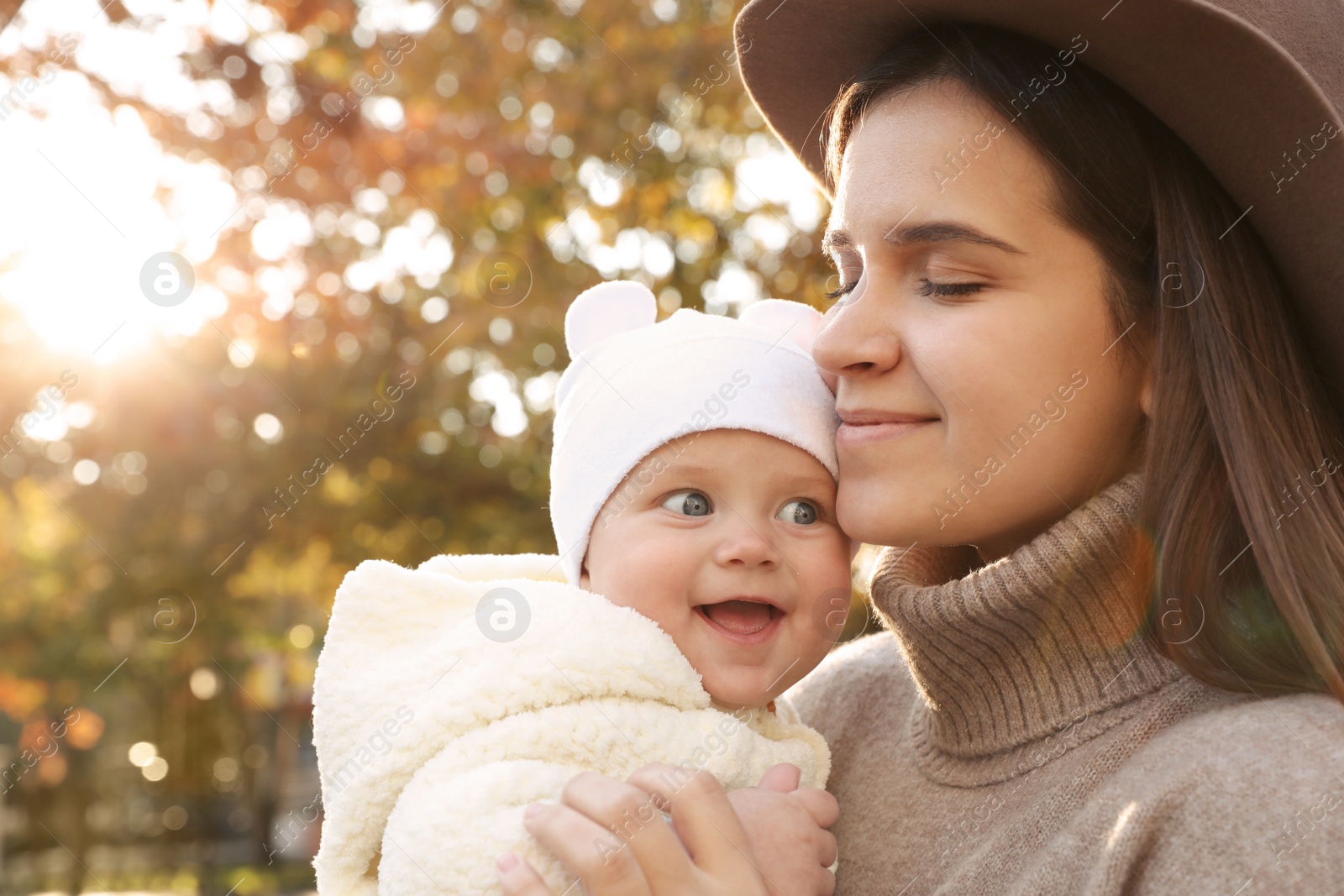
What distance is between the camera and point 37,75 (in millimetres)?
5414

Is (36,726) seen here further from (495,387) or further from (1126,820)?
(1126,820)

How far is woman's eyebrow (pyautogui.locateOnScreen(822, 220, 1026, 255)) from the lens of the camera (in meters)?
1.83

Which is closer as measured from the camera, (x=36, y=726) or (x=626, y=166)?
(x=626, y=166)

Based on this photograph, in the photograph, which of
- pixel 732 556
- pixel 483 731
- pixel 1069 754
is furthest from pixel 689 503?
pixel 1069 754

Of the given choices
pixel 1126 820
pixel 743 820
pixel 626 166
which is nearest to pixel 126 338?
pixel 626 166

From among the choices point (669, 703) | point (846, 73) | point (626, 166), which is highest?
point (626, 166)

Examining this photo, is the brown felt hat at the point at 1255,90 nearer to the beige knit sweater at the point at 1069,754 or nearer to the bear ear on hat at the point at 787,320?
the beige knit sweater at the point at 1069,754

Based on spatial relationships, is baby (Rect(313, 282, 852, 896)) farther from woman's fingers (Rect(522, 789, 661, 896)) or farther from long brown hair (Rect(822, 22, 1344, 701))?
long brown hair (Rect(822, 22, 1344, 701))

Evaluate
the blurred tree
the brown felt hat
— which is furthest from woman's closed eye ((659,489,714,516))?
the blurred tree

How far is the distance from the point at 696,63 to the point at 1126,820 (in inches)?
227

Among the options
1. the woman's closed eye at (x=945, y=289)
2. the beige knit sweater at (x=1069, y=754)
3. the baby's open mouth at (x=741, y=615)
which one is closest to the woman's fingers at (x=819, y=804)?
the beige knit sweater at (x=1069, y=754)

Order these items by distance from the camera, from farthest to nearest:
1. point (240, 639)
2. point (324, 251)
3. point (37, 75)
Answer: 1. point (240, 639)
2. point (324, 251)
3. point (37, 75)

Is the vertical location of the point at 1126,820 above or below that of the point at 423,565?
below

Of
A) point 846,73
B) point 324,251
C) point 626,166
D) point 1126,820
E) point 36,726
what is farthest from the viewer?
point 36,726
